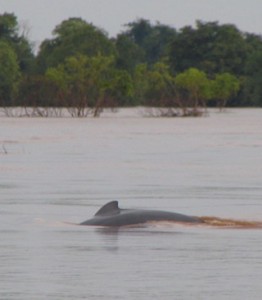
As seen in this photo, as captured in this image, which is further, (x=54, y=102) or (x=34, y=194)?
(x=54, y=102)

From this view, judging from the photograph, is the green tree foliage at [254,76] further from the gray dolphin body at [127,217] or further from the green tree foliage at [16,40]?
the gray dolphin body at [127,217]

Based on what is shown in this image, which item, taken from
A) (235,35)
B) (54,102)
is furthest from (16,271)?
(235,35)

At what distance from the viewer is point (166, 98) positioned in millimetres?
93062

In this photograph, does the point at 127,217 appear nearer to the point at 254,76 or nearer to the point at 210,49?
the point at 254,76

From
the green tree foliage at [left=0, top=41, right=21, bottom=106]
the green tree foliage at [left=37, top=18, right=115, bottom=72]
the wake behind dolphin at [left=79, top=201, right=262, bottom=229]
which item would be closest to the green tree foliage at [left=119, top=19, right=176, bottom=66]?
the green tree foliage at [left=37, top=18, right=115, bottom=72]

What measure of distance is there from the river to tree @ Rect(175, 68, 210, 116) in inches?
2006

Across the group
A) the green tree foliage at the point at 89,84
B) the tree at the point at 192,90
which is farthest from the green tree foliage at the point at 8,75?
the tree at the point at 192,90

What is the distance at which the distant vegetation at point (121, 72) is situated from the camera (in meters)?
90.8

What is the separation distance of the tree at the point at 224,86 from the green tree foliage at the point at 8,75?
12.3 meters

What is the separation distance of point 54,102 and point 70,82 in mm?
3039

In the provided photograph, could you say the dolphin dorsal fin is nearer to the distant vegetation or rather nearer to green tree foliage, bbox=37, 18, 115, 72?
the distant vegetation

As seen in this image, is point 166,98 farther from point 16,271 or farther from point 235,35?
point 16,271

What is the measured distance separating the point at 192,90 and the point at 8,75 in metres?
13.6

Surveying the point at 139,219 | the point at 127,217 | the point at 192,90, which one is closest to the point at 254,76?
the point at 192,90
